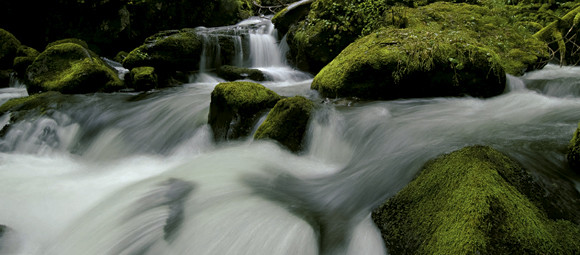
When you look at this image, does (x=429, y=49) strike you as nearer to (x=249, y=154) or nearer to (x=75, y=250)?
(x=249, y=154)

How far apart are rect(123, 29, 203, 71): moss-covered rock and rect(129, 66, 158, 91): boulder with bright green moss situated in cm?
57

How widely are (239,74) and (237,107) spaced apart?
488 centimetres

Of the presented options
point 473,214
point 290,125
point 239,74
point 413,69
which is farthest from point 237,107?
point 239,74

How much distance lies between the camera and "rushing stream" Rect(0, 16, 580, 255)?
8.24 feet

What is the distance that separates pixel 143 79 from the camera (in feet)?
26.5

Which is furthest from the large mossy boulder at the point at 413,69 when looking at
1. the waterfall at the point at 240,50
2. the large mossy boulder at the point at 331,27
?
the waterfall at the point at 240,50

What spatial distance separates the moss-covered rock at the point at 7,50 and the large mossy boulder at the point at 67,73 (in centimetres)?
390

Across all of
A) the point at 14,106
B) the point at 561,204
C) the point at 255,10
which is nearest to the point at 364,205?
the point at 561,204

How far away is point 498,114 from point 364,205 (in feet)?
10.0

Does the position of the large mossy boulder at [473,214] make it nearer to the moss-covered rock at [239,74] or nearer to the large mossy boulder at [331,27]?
the large mossy boulder at [331,27]

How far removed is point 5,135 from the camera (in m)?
5.28

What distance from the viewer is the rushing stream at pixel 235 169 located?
98.9 inches

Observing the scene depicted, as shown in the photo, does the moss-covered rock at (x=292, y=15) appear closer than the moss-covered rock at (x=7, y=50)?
No

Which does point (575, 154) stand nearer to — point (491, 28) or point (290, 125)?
point (290, 125)
